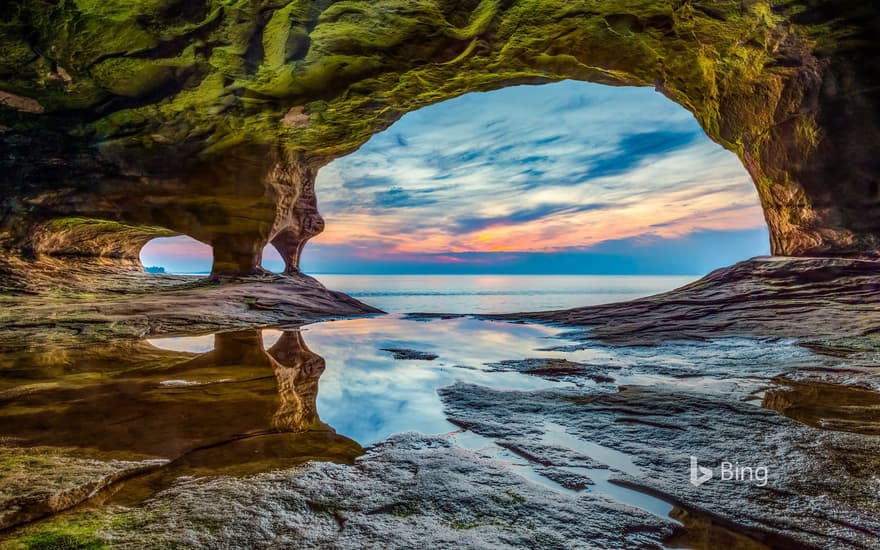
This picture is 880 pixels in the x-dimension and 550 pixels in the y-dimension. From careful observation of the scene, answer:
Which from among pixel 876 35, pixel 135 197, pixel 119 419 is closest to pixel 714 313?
pixel 876 35

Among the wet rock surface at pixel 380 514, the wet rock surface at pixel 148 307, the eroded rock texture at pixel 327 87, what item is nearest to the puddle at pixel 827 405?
the wet rock surface at pixel 380 514

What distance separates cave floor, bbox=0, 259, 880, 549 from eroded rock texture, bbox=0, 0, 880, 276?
4.20m

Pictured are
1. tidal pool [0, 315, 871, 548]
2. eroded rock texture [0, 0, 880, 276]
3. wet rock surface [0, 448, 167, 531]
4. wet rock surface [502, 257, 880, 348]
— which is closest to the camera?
wet rock surface [0, 448, 167, 531]

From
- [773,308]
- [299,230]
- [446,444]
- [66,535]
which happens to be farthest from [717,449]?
[299,230]

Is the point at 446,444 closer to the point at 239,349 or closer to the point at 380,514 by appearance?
the point at 380,514

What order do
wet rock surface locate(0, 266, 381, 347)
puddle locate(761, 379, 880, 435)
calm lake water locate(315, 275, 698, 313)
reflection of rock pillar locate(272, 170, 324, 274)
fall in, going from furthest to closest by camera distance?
calm lake water locate(315, 275, 698, 313)
reflection of rock pillar locate(272, 170, 324, 274)
wet rock surface locate(0, 266, 381, 347)
puddle locate(761, 379, 880, 435)

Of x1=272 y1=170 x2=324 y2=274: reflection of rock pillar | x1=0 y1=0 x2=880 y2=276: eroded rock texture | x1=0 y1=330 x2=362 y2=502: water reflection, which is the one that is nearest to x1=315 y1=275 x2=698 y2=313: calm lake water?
x1=272 y1=170 x2=324 y2=274: reflection of rock pillar

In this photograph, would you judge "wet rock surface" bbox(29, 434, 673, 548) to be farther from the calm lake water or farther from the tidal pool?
the calm lake water

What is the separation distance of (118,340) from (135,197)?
313 inches

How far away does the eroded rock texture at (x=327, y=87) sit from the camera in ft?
26.3

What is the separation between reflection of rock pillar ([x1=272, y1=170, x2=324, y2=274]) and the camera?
17031 mm

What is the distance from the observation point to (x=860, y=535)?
154cm

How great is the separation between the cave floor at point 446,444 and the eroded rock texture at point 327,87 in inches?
165

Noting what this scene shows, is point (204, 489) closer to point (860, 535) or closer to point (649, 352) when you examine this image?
point (860, 535)
